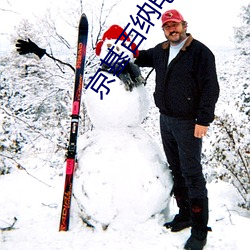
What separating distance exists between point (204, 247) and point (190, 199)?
0.49m

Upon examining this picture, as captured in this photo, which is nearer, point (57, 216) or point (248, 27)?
point (57, 216)

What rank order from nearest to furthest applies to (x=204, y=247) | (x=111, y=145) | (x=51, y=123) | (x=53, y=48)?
(x=204, y=247), (x=111, y=145), (x=53, y=48), (x=51, y=123)

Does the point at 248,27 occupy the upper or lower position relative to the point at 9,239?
upper

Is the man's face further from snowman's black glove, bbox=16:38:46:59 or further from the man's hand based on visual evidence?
snowman's black glove, bbox=16:38:46:59

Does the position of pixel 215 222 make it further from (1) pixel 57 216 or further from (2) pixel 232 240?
(1) pixel 57 216

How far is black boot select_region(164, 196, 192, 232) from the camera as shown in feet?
9.69

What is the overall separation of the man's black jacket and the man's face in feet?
0.26

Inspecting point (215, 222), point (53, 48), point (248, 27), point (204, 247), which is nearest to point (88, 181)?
point (204, 247)

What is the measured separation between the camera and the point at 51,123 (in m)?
9.42

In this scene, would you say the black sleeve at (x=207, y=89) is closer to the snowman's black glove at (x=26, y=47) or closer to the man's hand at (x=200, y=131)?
the man's hand at (x=200, y=131)

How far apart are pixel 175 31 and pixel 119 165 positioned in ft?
4.48

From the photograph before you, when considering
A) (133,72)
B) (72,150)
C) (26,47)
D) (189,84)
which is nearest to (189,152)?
(189,84)

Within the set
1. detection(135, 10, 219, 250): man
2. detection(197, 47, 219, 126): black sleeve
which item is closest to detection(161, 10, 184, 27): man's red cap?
detection(135, 10, 219, 250): man

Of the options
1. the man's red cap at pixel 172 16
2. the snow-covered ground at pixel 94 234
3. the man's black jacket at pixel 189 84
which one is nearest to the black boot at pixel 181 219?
the snow-covered ground at pixel 94 234
